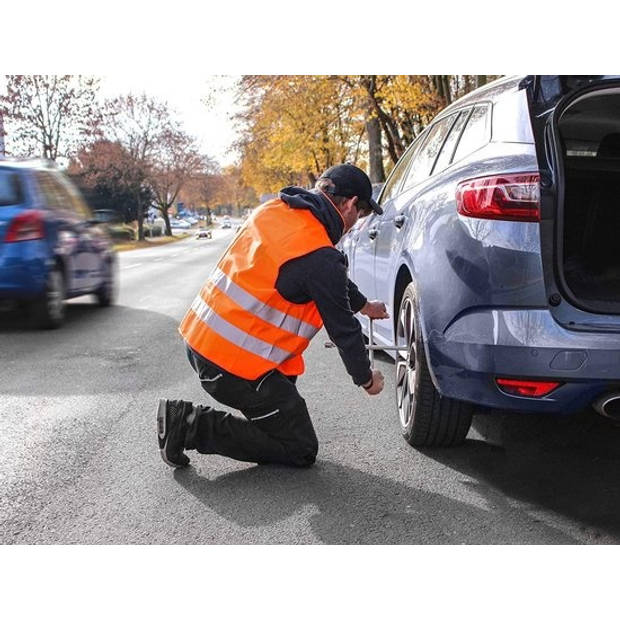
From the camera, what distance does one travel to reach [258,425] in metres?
3.55

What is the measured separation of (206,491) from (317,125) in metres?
17.3

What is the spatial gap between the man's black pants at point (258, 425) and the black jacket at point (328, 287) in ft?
1.19

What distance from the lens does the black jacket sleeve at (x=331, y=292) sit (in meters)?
3.25

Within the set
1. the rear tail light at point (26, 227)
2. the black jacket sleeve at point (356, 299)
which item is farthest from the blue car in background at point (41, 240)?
the black jacket sleeve at point (356, 299)

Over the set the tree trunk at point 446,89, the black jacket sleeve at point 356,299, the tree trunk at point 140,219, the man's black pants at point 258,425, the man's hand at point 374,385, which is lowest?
the tree trunk at point 140,219

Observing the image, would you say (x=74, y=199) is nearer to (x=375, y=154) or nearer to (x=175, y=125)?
(x=375, y=154)

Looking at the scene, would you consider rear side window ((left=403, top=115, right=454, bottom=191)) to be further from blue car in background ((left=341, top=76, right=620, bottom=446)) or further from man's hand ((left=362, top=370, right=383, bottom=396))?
man's hand ((left=362, top=370, right=383, bottom=396))

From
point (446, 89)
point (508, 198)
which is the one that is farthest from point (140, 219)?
point (508, 198)

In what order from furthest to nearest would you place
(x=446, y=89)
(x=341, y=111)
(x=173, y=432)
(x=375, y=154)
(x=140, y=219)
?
(x=140, y=219) < (x=375, y=154) < (x=341, y=111) < (x=446, y=89) < (x=173, y=432)

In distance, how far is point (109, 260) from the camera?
1012cm

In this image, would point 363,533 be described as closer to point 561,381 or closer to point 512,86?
point 561,381

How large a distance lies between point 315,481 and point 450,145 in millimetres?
1801

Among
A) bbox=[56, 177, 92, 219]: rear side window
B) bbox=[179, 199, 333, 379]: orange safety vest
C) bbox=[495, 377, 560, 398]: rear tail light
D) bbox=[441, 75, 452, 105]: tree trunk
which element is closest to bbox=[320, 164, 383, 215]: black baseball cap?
bbox=[179, 199, 333, 379]: orange safety vest

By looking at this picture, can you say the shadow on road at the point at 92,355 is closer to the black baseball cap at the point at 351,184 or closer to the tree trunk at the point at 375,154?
the black baseball cap at the point at 351,184
